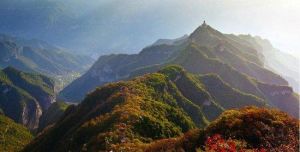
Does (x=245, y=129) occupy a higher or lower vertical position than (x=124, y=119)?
lower

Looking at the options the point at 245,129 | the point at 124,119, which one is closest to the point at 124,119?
the point at 124,119

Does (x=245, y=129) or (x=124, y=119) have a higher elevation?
(x=124, y=119)

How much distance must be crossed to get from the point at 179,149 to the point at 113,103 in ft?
299

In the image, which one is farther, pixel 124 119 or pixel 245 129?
pixel 124 119

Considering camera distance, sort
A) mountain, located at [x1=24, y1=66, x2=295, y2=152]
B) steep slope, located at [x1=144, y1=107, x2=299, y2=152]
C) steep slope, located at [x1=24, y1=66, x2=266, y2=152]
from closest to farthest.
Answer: steep slope, located at [x1=144, y1=107, x2=299, y2=152] → mountain, located at [x1=24, y1=66, x2=295, y2=152] → steep slope, located at [x1=24, y1=66, x2=266, y2=152]

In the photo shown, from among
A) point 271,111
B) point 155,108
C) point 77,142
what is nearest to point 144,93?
point 155,108

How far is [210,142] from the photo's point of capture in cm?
2877

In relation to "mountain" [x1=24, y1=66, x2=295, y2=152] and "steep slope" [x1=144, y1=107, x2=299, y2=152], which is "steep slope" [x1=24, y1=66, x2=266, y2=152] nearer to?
"mountain" [x1=24, y1=66, x2=295, y2=152]

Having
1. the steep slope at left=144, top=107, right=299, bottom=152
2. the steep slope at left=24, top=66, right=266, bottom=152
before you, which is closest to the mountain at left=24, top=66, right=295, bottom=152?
the steep slope at left=24, top=66, right=266, bottom=152

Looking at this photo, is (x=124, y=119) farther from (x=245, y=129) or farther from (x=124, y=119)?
(x=245, y=129)

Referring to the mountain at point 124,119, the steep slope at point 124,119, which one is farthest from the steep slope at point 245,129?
the steep slope at point 124,119

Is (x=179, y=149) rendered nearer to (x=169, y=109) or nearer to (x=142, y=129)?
(x=142, y=129)

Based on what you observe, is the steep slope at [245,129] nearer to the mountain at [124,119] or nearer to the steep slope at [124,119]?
the mountain at [124,119]

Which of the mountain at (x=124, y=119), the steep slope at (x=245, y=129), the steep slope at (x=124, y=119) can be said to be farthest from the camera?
the steep slope at (x=124, y=119)
